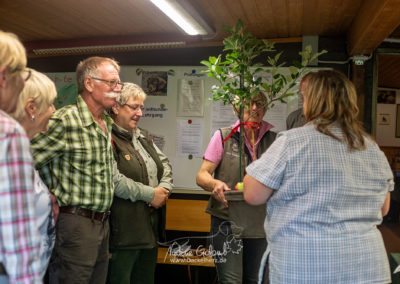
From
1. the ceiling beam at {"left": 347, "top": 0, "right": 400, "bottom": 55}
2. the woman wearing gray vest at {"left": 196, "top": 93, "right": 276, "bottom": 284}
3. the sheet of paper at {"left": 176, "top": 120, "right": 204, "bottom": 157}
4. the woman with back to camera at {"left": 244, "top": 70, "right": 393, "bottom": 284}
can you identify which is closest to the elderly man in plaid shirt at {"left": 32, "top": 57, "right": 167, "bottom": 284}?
the woman wearing gray vest at {"left": 196, "top": 93, "right": 276, "bottom": 284}

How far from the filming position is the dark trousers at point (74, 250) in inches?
74.4

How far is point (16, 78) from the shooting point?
3.83ft

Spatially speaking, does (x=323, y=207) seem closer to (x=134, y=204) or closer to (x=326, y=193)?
(x=326, y=193)

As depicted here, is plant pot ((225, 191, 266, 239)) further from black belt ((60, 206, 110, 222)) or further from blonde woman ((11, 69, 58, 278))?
blonde woman ((11, 69, 58, 278))

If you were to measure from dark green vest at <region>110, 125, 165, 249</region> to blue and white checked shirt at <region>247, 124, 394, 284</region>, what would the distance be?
1.07 m

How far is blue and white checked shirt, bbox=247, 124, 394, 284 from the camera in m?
1.39

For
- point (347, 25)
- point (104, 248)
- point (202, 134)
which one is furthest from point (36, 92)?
point (347, 25)

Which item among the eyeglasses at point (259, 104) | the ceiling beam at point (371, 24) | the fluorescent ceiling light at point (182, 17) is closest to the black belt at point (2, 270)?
the eyeglasses at point (259, 104)

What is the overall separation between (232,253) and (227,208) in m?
0.27

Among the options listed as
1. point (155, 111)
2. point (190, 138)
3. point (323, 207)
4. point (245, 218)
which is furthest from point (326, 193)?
point (155, 111)

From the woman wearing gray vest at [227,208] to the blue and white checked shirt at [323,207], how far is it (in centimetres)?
75

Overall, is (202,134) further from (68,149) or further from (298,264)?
(298,264)

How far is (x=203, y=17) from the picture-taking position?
10.8ft

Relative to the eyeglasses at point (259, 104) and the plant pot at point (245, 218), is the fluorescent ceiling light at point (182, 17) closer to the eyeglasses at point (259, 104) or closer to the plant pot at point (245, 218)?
the eyeglasses at point (259, 104)
